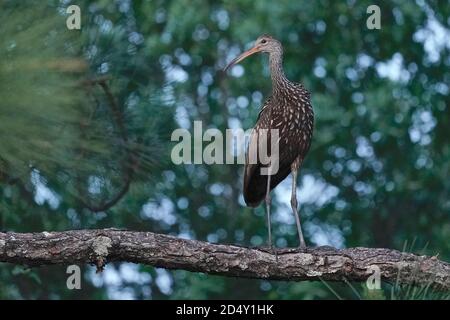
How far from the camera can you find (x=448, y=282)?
15.1 ft

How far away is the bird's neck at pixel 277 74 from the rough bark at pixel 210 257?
1.69 metres

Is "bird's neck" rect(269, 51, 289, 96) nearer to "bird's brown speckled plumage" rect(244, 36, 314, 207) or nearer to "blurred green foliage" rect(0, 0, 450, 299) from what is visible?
"bird's brown speckled plumage" rect(244, 36, 314, 207)

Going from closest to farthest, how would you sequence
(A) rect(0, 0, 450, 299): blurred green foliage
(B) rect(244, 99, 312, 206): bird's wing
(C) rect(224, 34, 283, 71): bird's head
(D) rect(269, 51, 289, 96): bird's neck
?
(B) rect(244, 99, 312, 206): bird's wing → (D) rect(269, 51, 289, 96): bird's neck → (C) rect(224, 34, 283, 71): bird's head → (A) rect(0, 0, 450, 299): blurred green foliage

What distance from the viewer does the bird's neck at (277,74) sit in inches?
254

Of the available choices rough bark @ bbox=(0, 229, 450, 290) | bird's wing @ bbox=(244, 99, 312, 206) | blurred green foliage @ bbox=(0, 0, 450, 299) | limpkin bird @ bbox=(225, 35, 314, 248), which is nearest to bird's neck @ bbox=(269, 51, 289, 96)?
limpkin bird @ bbox=(225, 35, 314, 248)

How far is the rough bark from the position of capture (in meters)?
4.55

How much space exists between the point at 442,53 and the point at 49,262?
609cm

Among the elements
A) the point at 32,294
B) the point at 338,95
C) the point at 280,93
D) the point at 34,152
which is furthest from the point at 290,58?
the point at 34,152

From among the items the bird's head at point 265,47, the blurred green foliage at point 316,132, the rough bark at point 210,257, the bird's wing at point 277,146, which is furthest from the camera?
the blurred green foliage at point 316,132

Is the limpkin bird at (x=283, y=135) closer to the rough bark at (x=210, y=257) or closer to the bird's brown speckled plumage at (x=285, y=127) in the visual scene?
the bird's brown speckled plumage at (x=285, y=127)

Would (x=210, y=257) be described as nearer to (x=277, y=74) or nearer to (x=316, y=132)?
(x=277, y=74)

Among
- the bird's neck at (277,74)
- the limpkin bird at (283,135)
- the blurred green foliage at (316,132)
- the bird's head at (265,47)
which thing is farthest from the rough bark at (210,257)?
the blurred green foliage at (316,132)

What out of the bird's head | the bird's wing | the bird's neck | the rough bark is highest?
the bird's head
